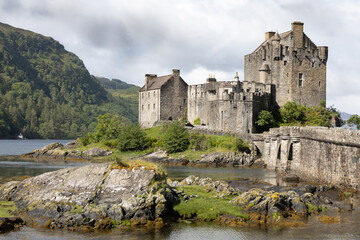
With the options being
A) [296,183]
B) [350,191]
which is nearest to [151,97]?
[296,183]

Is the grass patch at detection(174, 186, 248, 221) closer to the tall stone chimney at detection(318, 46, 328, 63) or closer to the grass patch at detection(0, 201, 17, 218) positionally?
the grass patch at detection(0, 201, 17, 218)

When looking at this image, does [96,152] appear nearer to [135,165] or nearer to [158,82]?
[158,82]

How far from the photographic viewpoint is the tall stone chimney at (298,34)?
65500 millimetres

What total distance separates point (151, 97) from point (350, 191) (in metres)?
49.4

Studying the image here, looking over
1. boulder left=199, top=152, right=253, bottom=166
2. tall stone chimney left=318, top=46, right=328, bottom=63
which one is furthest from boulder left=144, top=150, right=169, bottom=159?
tall stone chimney left=318, top=46, right=328, bottom=63

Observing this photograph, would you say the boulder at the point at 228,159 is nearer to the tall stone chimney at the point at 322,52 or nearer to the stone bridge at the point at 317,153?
the stone bridge at the point at 317,153

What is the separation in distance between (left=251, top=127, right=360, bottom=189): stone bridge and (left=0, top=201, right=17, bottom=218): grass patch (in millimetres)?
20787

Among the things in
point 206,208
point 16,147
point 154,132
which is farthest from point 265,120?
point 16,147

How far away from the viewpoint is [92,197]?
2364cm

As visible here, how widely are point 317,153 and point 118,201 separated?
19.8 meters

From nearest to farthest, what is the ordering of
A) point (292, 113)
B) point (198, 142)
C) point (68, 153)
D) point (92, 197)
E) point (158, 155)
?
point (92, 197)
point (158, 155)
point (198, 142)
point (292, 113)
point (68, 153)

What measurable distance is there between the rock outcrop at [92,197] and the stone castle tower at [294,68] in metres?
42.9

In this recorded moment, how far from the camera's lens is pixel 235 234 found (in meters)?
21.3

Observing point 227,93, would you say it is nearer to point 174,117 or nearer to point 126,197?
point 174,117
